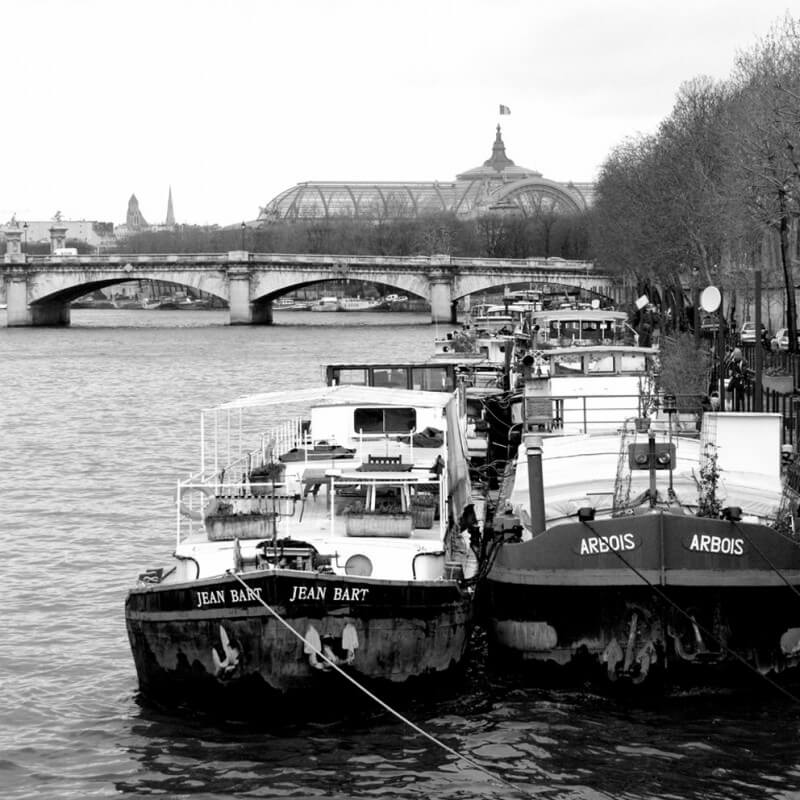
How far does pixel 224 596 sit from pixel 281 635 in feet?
2.63

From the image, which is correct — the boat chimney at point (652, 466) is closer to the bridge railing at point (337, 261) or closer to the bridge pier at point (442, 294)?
the bridge railing at point (337, 261)

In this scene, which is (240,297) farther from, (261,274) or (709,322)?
(709,322)

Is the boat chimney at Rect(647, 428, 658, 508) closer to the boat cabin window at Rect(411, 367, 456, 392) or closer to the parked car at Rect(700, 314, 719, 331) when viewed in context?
the boat cabin window at Rect(411, 367, 456, 392)

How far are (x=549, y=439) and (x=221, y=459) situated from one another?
621 inches

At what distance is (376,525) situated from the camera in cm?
2183

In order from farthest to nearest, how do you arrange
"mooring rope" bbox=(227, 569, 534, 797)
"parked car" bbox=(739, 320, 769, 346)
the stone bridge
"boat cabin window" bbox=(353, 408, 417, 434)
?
the stone bridge, "parked car" bbox=(739, 320, 769, 346), "boat cabin window" bbox=(353, 408, 417, 434), "mooring rope" bbox=(227, 569, 534, 797)

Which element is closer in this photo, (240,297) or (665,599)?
(665,599)

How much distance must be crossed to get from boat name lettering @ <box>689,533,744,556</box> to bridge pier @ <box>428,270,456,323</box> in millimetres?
108840

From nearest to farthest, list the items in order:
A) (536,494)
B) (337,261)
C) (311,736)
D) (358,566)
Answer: (311,736) < (358,566) < (536,494) < (337,261)

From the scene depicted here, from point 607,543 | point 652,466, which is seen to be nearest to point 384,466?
point 652,466

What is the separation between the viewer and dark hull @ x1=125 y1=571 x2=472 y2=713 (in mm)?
19500

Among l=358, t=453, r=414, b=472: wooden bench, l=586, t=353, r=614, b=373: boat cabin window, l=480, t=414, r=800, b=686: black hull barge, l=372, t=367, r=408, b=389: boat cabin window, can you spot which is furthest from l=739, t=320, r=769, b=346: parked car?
l=480, t=414, r=800, b=686: black hull barge

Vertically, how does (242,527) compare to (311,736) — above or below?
above

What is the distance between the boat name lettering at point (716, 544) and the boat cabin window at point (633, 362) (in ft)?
67.4
